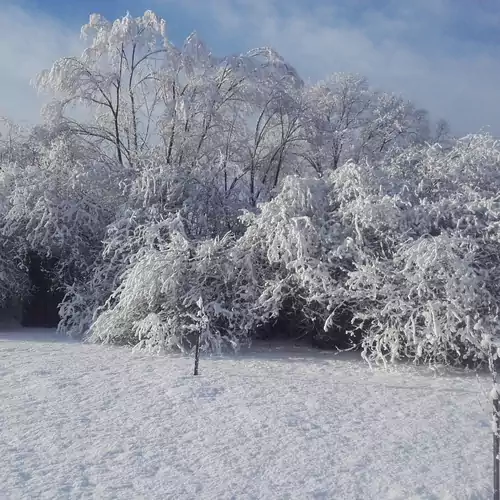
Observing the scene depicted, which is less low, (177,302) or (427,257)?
(427,257)

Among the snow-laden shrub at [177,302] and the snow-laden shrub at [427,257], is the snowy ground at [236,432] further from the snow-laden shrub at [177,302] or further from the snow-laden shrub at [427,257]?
the snow-laden shrub at [177,302]

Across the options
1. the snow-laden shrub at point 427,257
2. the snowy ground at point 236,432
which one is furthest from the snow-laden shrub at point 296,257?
the snowy ground at point 236,432

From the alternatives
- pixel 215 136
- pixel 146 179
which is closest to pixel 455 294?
pixel 146 179

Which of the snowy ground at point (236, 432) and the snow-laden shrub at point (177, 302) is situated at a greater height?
the snow-laden shrub at point (177, 302)

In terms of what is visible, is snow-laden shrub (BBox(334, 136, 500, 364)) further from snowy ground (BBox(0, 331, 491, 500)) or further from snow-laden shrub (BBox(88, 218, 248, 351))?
snow-laden shrub (BBox(88, 218, 248, 351))

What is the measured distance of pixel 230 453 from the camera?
5.64 metres

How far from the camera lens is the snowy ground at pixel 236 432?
4.93 meters

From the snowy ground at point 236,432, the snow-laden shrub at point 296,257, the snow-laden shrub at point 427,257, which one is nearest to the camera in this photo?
the snowy ground at point 236,432

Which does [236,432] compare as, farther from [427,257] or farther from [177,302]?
[177,302]

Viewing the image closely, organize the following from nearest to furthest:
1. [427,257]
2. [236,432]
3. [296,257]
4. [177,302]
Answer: [236,432], [427,257], [296,257], [177,302]

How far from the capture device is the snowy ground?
493 cm

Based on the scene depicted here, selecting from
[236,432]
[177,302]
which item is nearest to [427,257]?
[236,432]

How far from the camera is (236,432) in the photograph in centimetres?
622

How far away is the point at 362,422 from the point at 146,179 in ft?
30.1
